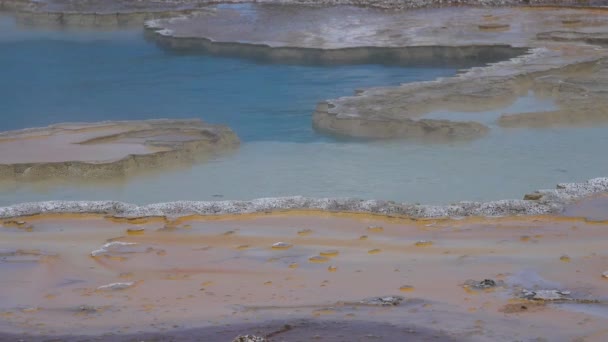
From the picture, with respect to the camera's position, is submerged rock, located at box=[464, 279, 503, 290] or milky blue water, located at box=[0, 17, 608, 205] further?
milky blue water, located at box=[0, 17, 608, 205]

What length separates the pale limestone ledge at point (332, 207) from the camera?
392 centimetres

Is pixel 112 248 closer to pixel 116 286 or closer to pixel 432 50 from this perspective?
pixel 116 286

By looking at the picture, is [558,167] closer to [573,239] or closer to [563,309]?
[573,239]

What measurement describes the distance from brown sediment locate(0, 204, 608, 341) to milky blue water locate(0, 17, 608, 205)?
1.63ft

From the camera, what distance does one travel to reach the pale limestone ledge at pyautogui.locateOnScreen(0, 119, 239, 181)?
4840mm

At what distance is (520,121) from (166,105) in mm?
2659

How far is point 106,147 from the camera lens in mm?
5305

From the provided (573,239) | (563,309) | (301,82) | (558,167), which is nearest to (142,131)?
(301,82)

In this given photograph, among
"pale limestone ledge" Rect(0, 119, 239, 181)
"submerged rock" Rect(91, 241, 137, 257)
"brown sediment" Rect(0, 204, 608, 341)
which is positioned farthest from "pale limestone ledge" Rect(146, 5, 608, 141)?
"submerged rock" Rect(91, 241, 137, 257)

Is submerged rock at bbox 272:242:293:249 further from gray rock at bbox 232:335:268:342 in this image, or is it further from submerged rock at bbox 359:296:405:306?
gray rock at bbox 232:335:268:342

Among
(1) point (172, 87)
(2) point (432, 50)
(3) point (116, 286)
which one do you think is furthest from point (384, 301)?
(2) point (432, 50)

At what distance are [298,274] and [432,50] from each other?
4.77 meters

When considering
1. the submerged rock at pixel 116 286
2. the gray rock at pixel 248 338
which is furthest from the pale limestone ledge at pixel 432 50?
the gray rock at pixel 248 338

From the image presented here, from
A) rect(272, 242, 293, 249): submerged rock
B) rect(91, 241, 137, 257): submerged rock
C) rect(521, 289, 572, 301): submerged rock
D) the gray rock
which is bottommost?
rect(91, 241, 137, 257): submerged rock
